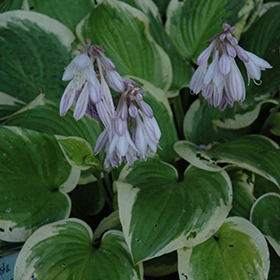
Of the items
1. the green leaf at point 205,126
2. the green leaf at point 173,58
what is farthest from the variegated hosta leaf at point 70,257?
the green leaf at point 173,58

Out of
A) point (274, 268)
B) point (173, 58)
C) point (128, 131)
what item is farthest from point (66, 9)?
point (274, 268)

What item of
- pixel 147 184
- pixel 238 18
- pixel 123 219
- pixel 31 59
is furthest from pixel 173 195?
pixel 238 18

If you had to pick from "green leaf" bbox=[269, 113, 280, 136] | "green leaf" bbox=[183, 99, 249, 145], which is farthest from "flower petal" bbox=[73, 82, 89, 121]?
"green leaf" bbox=[269, 113, 280, 136]

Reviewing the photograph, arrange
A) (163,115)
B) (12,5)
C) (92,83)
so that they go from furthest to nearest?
(12,5) < (163,115) < (92,83)

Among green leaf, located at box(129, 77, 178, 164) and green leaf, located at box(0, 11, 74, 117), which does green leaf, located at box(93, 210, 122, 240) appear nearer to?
green leaf, located at box(129, 77, 178, 164)

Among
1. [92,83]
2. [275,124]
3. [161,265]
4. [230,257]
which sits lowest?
[161,265]

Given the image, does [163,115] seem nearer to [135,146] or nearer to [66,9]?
[135,146]

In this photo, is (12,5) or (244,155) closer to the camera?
(244,155)

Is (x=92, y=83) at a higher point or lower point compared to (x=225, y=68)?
lower
